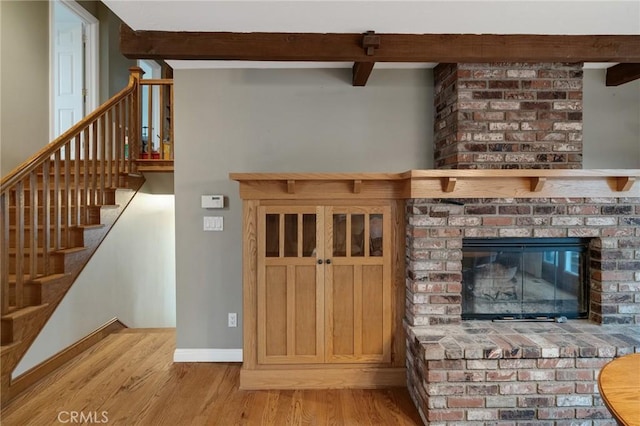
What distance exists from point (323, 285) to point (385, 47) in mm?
1629

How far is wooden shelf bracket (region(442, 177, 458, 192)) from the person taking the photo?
2.14m

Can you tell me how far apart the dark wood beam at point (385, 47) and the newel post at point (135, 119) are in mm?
1501

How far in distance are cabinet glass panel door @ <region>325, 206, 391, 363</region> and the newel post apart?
2281 millimetres

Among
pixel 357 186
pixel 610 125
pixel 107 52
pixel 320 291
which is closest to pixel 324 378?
pixel 320 291

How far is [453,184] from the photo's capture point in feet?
7.12

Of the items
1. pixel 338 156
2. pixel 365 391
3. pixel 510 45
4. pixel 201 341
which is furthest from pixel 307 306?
pixel 510 45

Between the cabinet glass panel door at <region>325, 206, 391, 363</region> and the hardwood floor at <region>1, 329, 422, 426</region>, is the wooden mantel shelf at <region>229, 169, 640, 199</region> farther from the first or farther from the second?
the hardwood floor at <region>1, 329, 422, 426</region>

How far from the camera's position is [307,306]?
7.88 ft

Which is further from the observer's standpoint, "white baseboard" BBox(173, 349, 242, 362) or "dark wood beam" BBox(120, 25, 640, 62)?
"white baseboard" BBox(173, 349, 242, 362)

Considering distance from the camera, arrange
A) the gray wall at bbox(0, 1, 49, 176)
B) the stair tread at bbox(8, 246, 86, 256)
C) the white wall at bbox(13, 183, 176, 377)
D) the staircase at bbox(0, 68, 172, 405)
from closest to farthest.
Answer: the staircase at bbox(0, 68, 172, 405) → the stair tread at bbox(8, 246, 86, 256) → the white wall at bbox(13, 183, 176, 377) → the gray wall at bbox(0, 1, 49, 176)

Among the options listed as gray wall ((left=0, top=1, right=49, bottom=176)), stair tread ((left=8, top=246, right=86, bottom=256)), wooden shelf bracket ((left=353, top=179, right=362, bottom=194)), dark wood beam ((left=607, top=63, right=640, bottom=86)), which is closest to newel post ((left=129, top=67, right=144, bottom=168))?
gray wall ((left=0, top=1, right=49, bottom=176))

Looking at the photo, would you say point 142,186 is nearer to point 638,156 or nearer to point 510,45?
point 510,45

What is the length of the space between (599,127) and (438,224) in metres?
1.76

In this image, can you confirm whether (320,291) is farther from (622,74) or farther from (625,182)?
(622,74)
